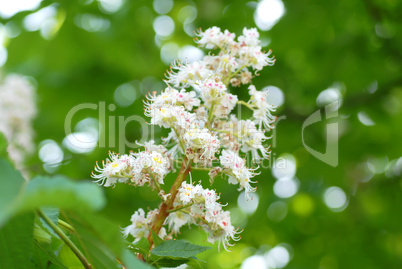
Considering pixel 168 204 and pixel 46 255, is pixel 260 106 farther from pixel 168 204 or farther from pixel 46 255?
pixel 46 255

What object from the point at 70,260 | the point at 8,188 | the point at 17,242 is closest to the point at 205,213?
the point at 70,260

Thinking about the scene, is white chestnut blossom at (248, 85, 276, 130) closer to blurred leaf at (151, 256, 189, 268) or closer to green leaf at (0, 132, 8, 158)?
blurred leaf at (151, 256, 189, 268)

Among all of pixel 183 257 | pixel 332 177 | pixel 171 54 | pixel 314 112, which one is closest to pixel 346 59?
pixel 314 112

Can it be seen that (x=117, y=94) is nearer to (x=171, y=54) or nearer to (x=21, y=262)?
(x=171, y=54)

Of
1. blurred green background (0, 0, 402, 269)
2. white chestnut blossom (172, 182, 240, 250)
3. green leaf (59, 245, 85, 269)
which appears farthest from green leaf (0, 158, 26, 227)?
A: blurred green background (0, 0, 402, 269)

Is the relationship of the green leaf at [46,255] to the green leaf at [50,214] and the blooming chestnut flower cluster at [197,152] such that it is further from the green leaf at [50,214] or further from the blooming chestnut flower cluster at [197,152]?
the blooming chestnut flower cluster at [197,152]

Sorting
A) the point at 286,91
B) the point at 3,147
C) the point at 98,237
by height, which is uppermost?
the point at 286,91
